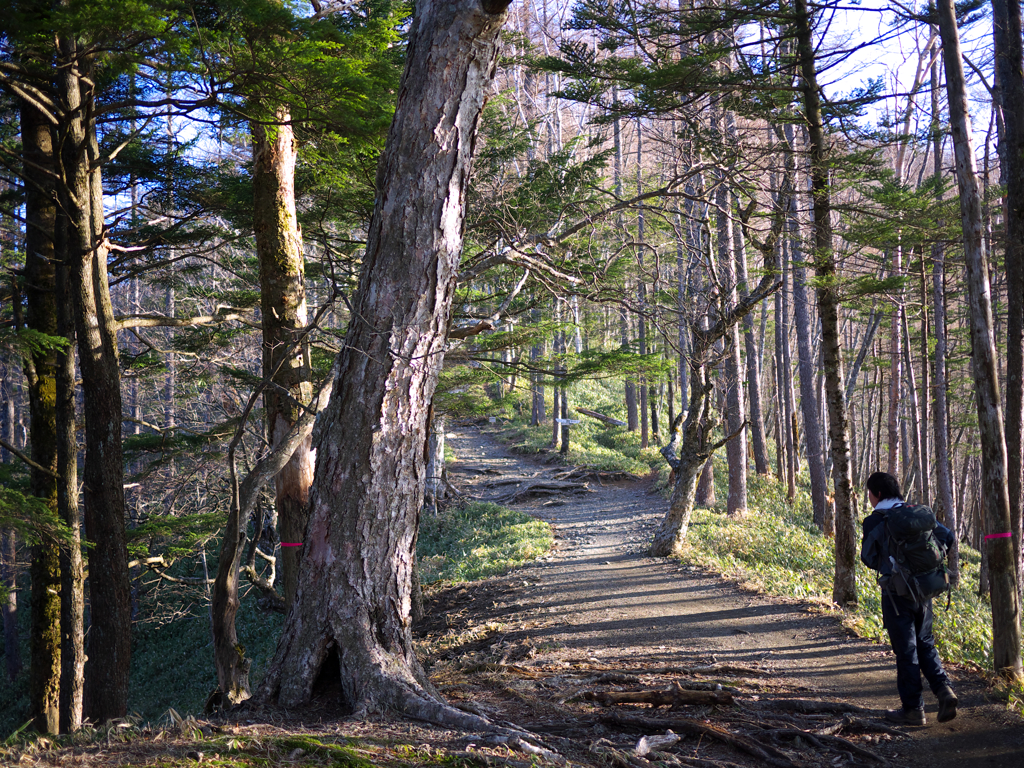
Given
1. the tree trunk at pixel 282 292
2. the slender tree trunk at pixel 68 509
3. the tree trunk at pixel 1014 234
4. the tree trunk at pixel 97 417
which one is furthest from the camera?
the slender tree trunk at pixel 68 509

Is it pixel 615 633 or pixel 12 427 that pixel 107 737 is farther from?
pixel 12 427

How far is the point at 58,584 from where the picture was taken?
7.86m

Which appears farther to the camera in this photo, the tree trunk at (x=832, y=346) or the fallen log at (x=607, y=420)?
the fallen log at (x=607, y=420)

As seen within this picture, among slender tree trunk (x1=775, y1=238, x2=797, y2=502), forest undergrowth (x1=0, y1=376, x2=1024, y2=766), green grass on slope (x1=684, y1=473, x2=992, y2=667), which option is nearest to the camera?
forest undergrowth (x1=0, y1=376, x2=1024, y2=766)

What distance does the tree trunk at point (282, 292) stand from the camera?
665cm

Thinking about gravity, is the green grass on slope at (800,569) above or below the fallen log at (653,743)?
below

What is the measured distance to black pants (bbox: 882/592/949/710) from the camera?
4.48m

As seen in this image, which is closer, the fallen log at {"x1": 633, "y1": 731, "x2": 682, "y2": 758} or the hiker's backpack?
the fallen log at {"x1": 633, "y1": 731, "x2": 682, "y2": 758}

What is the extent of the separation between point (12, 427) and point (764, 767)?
25.4 m

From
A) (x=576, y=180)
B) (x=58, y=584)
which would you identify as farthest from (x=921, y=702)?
(x=58, y=584)

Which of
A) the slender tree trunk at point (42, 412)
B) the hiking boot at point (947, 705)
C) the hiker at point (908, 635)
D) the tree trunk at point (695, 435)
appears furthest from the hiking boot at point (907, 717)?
the slender tree trunk at point (42, 412)

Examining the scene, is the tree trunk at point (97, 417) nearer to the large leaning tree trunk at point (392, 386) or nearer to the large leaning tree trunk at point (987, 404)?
the large leaning tree trunk at point (392, 386)

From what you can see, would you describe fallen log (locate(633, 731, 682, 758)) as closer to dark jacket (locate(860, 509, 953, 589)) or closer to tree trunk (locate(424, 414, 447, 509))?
dark jacket (locate(860, 509, 953, 589))

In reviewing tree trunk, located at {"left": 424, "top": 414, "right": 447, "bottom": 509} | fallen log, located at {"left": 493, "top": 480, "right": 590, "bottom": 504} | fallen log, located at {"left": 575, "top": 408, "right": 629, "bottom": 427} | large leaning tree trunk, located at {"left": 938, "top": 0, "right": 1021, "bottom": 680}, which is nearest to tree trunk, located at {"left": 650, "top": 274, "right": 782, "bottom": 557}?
large leaning tree trunk, located at {"left": 938, "top": 0, "right": 1021, "bottom": 680}
